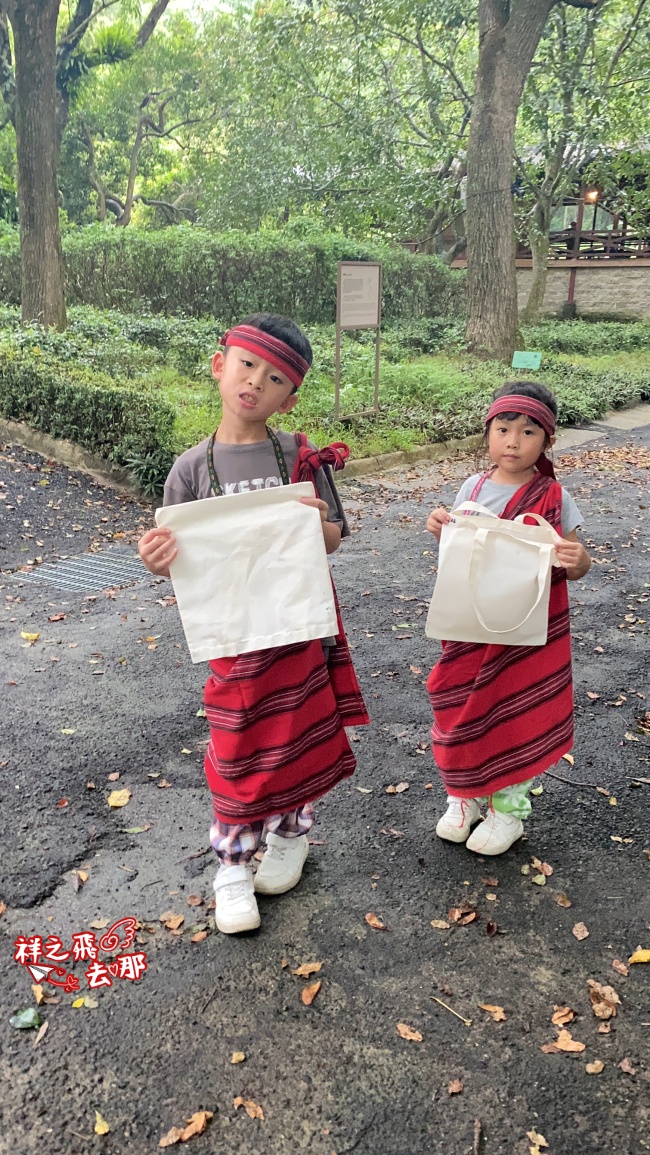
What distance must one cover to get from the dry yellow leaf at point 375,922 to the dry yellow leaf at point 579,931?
1.85ft

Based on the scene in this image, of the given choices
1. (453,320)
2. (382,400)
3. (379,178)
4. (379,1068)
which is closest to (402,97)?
(379,178)

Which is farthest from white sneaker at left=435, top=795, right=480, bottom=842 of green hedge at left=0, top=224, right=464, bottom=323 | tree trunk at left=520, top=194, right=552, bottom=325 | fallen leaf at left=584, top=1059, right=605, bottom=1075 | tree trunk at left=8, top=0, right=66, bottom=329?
tree trunk at left=520, top=194, right=552, bottom=325

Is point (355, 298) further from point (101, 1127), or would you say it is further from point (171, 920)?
point (101, 1127)

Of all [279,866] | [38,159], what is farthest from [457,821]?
[38,159]

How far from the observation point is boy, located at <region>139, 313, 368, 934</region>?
2.34 meters

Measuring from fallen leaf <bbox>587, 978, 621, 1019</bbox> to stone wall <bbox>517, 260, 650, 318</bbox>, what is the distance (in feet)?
89.4

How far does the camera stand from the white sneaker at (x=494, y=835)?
2900 millimetres

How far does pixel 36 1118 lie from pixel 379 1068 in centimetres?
81

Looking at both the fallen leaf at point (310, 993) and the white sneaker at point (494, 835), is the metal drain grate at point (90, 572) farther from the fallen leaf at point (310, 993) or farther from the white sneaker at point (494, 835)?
the fallen leaf at point (310, 993)

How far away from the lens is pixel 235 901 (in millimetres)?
2547

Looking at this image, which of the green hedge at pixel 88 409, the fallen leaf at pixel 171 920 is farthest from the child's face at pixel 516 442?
the green hedge at pixel 88 409

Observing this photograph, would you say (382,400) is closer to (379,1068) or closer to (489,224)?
(489,224)

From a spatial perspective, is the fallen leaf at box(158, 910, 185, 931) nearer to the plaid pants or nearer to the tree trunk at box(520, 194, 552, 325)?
the plaid pants

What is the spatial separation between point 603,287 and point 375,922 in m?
27.8
